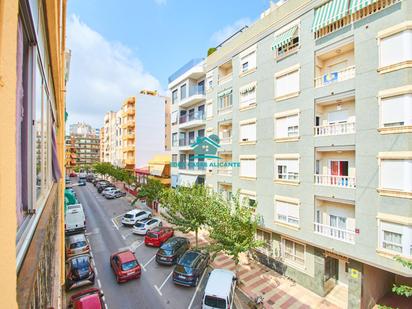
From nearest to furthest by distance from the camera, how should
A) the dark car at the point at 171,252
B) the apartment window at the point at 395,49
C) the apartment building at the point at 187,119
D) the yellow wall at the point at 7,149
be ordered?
the yellow wall at the point at 7,149, the apartment window at the point at 395,49, the dark car at the point at 171,252, the apartment building at the point at 187,119

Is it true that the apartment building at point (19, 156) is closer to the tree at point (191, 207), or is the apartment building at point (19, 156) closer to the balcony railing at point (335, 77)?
the balcony railing at point (335, 77)

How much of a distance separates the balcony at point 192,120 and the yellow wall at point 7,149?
933 inches

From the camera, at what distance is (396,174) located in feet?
33.5

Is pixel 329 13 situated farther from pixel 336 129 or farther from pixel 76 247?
pixel 76 247

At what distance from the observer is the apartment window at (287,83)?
14.6m

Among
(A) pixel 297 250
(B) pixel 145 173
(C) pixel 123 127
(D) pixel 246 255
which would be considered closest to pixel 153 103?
(C) pixel 123 127

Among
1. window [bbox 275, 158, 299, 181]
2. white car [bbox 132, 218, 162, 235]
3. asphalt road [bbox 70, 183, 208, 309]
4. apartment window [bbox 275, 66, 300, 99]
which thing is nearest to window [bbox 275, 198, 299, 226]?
window [bbox 275, 158, 299, 181]

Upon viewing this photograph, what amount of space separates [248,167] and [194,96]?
442 inches

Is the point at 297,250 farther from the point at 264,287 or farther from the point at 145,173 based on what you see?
the point at 145,173

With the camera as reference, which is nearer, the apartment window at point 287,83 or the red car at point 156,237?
the apartment window at point 287,83

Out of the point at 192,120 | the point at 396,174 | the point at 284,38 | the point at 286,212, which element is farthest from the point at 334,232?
the point at 192,120

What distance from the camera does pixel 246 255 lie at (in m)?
18.2

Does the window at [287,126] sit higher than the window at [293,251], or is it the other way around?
the window at [287,126]

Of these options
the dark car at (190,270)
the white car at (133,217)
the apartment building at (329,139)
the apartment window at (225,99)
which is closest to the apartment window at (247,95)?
the apartment building at (329,139)
